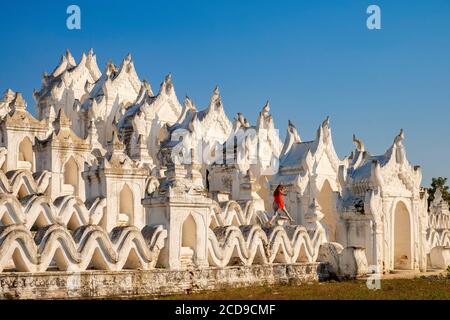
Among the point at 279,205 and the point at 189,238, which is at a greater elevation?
the point at 279,205

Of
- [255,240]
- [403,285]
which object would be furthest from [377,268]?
[255,240]

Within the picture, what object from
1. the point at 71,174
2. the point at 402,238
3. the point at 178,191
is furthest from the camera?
the point at 402,238

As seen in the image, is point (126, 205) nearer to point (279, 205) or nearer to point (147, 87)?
point (279, 205)

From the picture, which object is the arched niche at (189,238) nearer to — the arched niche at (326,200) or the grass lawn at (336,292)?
the grass lawn at (336,292)

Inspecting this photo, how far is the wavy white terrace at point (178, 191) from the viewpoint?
15.0m

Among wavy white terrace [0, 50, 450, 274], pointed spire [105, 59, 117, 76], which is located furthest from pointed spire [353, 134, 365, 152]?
pointed spire [105, 59, 117, 76]

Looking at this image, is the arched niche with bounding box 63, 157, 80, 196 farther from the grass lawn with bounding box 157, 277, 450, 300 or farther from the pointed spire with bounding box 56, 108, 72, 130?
the grass lawn with bounding box 157, 277, 450, 300

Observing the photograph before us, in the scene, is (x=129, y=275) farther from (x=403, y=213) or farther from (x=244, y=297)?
(x=403, y=213)

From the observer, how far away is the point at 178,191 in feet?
50.3

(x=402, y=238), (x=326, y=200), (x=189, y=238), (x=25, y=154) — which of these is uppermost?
(x=25, y=154)

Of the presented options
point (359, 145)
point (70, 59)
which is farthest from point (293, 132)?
point (70, 59)

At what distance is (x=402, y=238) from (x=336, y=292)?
31.9 feet

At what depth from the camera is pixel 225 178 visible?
29969 millimetres
